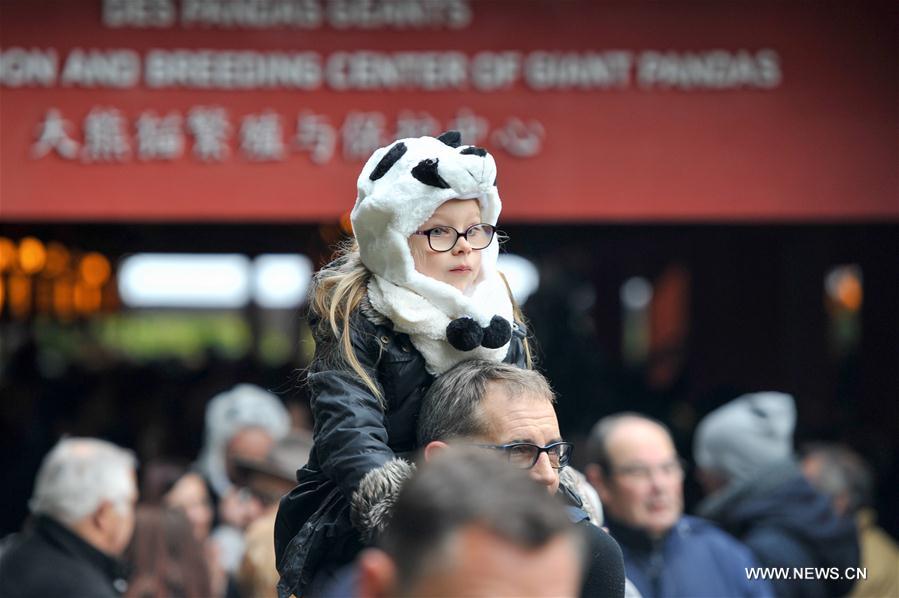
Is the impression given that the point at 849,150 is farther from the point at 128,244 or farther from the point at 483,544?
the point at 128,244

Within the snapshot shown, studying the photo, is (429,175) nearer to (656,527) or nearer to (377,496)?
(377,496)

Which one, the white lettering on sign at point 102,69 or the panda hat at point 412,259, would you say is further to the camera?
the white lettering on sign at point 102,69

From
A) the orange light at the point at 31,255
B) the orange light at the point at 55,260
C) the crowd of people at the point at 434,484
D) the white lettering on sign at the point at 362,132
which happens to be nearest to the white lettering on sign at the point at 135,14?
the white lettering on sign at the point at 362,132

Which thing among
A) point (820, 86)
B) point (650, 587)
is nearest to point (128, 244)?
point (820, 86)

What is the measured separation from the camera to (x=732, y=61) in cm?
705

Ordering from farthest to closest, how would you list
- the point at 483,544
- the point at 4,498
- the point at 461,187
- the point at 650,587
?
the point at 4,498 < the point at 650,587 < the point at 461,187 < the point at 483,544

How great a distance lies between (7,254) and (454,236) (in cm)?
1049

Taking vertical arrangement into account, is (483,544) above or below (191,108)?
below

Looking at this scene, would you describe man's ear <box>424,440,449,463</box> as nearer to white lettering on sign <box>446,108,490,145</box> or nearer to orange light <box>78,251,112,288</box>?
white lettering on sign <box>446,108,490,145</box>

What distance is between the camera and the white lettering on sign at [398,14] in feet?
22.7

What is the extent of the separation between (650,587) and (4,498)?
4909mm

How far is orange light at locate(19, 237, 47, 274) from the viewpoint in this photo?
12.6m

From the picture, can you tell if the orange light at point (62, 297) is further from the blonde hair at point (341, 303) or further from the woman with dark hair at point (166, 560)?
the blonde hair at point (341, 303)

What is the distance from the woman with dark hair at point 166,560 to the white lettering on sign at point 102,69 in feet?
8.61
